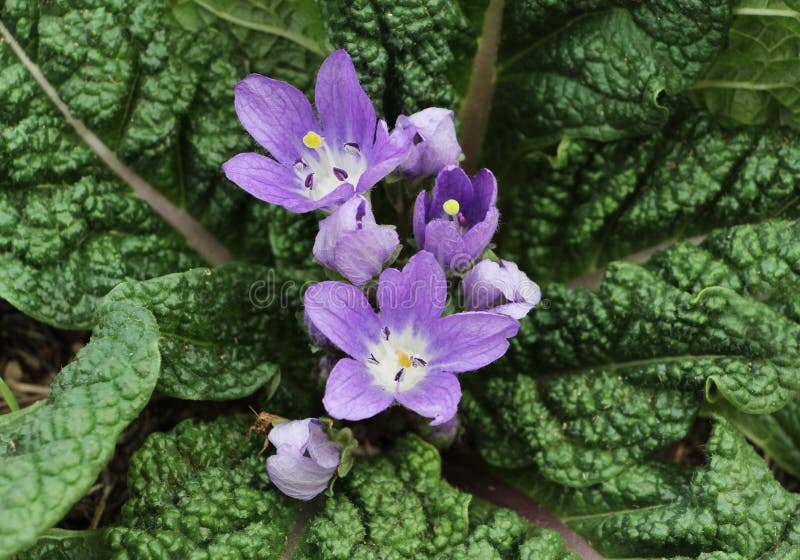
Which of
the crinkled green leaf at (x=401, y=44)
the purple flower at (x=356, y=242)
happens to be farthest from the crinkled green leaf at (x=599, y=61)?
the purple flower at (x=356, y=242)

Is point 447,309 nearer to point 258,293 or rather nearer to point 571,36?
point 258,293

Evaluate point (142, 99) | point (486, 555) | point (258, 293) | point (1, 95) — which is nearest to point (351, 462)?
point (486, 555)

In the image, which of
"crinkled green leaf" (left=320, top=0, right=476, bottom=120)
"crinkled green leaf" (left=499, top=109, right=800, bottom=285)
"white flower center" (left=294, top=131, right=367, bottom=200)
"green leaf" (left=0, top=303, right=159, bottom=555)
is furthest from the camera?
"crinkled green leaf" (left=499, top=109, right=800, bottom=285)

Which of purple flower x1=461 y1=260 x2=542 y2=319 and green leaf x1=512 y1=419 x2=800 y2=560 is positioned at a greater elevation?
purple flower x1=461 y1=260 x2=542 y2=319

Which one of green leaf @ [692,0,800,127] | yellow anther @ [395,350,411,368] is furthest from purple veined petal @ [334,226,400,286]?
green leaf @ [692,0,800,127]

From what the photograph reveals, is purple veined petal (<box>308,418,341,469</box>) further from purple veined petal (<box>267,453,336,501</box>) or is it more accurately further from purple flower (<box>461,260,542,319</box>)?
purple flower (<box>461,260,542,319</box>)

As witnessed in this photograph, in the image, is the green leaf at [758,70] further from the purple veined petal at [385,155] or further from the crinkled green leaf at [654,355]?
the purple veined petal at [385,155]
